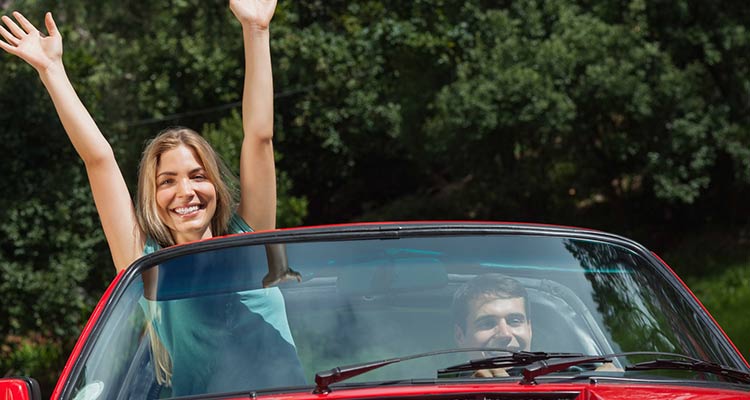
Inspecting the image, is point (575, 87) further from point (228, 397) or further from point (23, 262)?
point (228, 397)

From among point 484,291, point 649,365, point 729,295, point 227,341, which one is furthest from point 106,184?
point 729,295

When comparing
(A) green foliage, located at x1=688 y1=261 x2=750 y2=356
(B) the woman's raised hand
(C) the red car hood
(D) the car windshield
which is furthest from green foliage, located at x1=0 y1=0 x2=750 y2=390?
(C) the red car hood

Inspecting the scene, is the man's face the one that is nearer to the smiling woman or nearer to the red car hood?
the red car hood

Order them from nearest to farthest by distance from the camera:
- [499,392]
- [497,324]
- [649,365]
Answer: [499,392] < [649,365] < [497,324]

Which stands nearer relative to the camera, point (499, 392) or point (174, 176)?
point (499, 392)

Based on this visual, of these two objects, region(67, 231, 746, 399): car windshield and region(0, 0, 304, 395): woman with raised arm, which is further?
region(0, 0, 304, 395): woman with raised arm

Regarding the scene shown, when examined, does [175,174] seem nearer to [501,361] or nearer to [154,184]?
[154,184]

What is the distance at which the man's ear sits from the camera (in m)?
2.79

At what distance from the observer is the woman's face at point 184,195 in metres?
3.49

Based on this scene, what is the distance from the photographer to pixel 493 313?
2.95 meters

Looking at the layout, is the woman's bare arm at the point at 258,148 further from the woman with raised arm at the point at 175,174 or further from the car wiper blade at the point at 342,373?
the car wiper blade at the point at 342,373

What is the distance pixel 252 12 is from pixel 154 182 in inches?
26.5

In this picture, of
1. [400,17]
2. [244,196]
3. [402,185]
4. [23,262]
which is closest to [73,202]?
[23,262]

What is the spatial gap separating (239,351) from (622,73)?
19.0 meters
